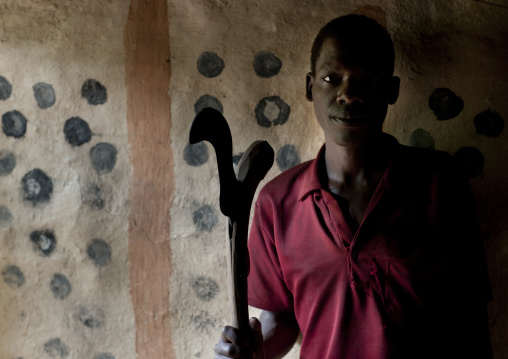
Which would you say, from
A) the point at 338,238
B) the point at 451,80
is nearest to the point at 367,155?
the point at 338,238

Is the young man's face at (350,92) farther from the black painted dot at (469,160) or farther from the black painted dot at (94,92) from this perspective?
the black painted dot at (94,92)

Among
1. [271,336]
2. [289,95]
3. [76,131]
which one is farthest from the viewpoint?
[76,131]

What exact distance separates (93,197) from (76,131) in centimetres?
19

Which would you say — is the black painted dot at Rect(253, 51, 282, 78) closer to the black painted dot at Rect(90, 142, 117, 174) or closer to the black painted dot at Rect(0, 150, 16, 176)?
the black painted dot at Rect(90, 142, 117, 174)

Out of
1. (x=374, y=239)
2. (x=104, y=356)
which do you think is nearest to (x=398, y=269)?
(x=374, y=239)

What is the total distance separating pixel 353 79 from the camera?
3.36 feet

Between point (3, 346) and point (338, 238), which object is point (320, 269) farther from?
point (3, 346)

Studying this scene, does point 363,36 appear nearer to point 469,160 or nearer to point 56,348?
point 469,160

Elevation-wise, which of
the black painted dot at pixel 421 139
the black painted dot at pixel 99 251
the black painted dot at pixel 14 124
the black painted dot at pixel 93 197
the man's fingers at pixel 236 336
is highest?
the black painted dot at pixel 14 124

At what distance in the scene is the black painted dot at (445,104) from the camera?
3.94 ft

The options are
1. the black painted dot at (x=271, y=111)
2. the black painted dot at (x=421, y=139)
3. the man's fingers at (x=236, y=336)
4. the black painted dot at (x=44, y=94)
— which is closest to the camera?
the man's fingers at (x=236, y=336)

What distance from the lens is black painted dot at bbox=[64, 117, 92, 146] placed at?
56.2 inches

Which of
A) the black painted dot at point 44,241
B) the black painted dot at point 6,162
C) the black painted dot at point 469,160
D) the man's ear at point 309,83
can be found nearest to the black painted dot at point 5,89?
the black painted dot at point 6,162

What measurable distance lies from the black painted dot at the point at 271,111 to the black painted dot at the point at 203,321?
0.53 metres
